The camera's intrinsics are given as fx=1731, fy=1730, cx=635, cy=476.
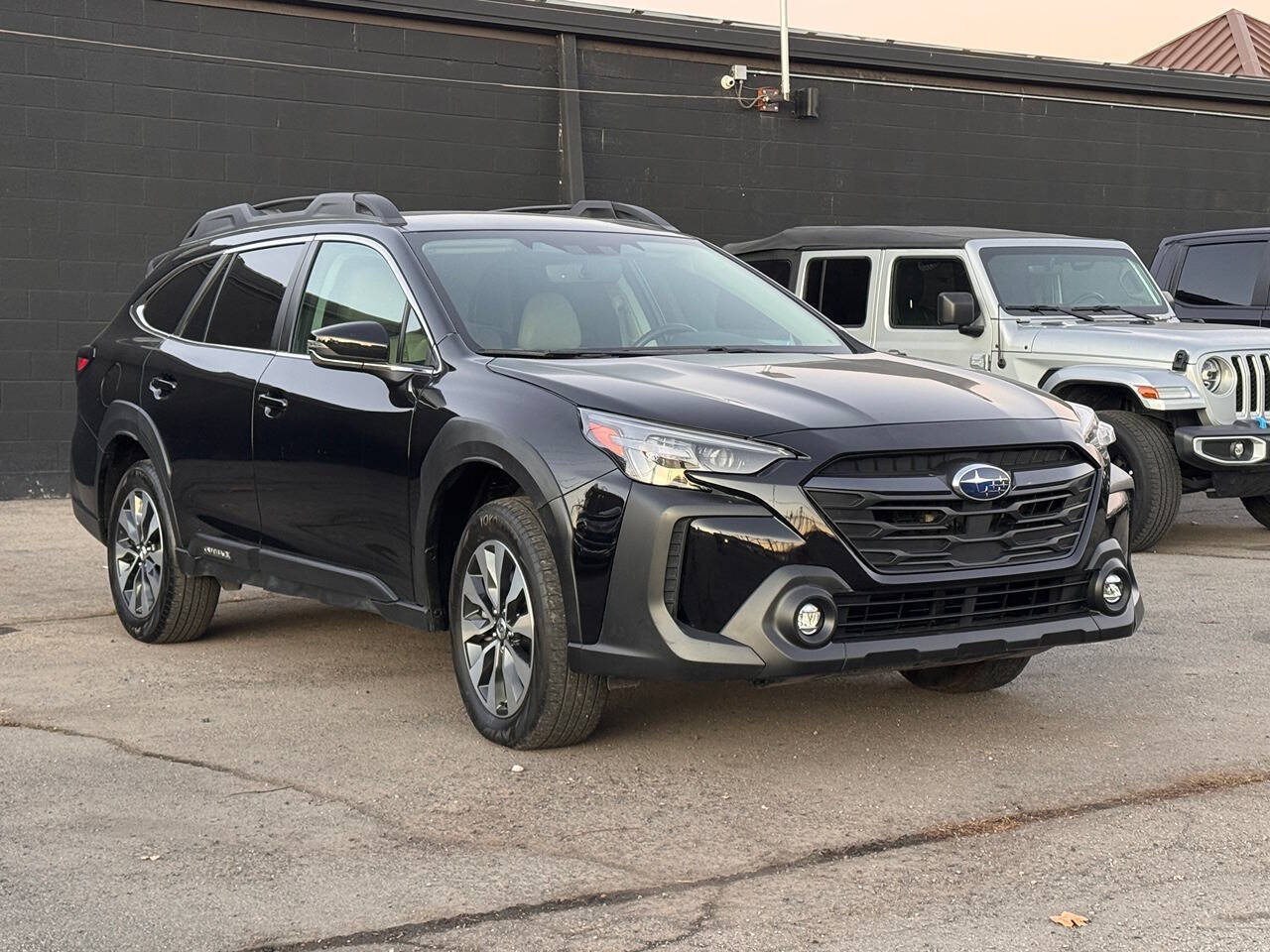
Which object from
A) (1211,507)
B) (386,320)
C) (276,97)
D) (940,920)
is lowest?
(1211,507)

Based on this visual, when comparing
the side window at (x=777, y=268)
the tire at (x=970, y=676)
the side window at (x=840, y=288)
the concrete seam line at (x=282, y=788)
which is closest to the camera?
the concrete seam line at (x=282, y=788)

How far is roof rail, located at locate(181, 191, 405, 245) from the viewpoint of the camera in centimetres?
665

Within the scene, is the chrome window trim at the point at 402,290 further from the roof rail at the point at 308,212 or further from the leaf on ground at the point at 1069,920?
the leaf on ground at the point at 1069,920

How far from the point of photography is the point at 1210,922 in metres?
3.90

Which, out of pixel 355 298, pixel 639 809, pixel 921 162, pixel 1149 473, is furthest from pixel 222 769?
pixel 921 162

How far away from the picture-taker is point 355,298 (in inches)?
251

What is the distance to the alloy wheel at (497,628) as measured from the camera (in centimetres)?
532

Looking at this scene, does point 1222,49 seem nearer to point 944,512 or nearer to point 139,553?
point 139,553

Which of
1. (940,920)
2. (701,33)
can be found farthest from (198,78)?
(940,920)

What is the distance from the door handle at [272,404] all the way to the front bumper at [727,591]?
1973 mm

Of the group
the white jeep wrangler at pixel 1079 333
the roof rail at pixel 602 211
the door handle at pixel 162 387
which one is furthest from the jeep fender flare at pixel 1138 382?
the door handle at pixel 162 387

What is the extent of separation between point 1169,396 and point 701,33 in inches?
315

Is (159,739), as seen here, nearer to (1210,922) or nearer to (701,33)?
(1210,922)

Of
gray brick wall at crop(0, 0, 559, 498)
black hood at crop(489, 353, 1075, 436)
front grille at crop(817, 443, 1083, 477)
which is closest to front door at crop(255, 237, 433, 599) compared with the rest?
black hood at crop(489, 353, 1075, 436)
